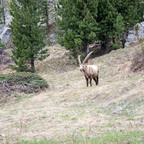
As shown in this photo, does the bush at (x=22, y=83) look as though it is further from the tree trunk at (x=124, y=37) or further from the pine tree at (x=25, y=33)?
the tree trunk at (x=124, y=37)

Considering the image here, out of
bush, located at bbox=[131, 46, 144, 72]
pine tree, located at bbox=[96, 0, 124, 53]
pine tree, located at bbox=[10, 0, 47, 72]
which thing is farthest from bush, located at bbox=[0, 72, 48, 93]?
pine tree, located at bbox=[96, 0, 124, 53]

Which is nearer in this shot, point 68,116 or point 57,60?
point 68,116

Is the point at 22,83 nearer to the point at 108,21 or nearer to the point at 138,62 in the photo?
the point at 138,62

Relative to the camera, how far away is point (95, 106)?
32.3ft

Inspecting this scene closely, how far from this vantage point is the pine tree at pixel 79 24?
21.5 m

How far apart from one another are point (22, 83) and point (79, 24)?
346 inches

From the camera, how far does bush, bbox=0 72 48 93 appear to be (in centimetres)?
1489

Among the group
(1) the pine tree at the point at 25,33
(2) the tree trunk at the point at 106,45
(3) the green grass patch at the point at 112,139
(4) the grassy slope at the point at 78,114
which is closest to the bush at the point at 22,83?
(4) the grassy slope at the point at 78,114

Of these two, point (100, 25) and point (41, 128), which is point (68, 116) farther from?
point (100, 25)

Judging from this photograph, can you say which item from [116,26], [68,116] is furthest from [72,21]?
[68,116]

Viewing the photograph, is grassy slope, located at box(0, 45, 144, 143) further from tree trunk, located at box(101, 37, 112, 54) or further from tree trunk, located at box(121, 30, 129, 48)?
tree trunk, located at box(101, 37, 112, 54)

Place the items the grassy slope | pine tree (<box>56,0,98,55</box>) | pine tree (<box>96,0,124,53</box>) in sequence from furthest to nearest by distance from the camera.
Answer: pine tree (<box>96,0,124,53</box>) < pine tree (<box>56,0,98,55</box>) < the grassy slope

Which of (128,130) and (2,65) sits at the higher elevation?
(128,130)

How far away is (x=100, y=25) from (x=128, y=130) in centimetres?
1799
